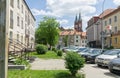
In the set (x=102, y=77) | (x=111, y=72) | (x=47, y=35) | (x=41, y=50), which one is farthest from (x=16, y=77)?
(x=47, y=35)

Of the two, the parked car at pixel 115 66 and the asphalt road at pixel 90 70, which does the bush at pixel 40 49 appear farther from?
the parked car at pixel 115 66

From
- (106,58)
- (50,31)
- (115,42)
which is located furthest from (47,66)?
(50,31)

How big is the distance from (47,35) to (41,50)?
99.3 ft

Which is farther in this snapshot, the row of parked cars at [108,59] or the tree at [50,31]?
the tree at [50,31]

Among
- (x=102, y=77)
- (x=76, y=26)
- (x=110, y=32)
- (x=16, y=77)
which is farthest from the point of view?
(x=76, y=26)

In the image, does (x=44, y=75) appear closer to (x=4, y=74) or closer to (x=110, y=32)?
(x=4, y=74)

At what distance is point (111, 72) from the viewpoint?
1428 cm

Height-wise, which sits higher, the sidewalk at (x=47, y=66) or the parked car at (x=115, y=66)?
the parked car at (x=115, y=66)

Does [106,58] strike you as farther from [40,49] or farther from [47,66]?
[40,49]

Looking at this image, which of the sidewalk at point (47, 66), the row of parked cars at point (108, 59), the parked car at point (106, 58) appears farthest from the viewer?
the parked car at point (106, 58)

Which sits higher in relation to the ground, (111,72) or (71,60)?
(71,60)

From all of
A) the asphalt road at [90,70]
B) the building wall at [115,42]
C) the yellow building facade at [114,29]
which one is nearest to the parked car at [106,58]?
the asphalt road at [90,70]

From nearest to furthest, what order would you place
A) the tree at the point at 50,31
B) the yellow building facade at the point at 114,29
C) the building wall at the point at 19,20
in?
the building wall at the point at 19,20 < the yellow building facade at the point at 114,29 < the tree at the point at 50,31

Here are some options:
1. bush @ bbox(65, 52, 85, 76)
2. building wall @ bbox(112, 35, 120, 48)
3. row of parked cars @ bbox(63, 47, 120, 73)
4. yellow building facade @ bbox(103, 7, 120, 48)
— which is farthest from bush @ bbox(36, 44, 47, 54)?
bush @ bbox(65, 52, 85, 76)
